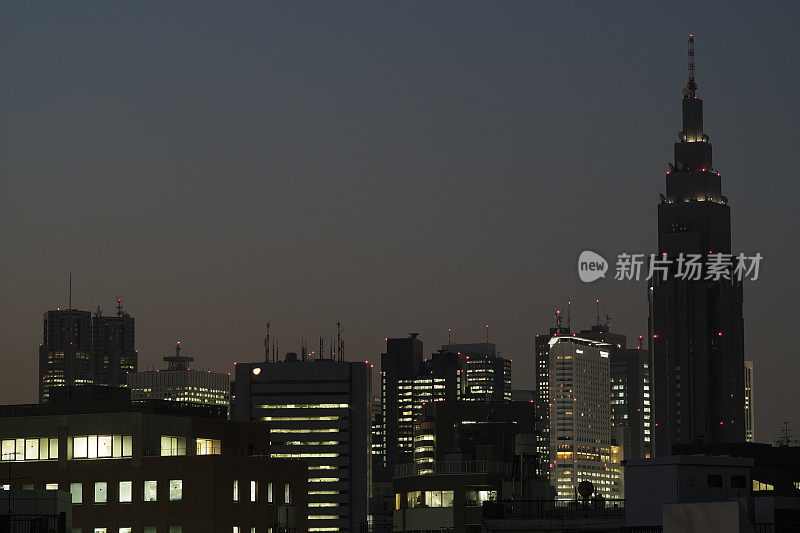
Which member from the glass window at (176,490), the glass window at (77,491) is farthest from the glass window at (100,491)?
the glass window at (176,490)

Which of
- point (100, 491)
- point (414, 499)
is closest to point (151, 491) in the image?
point (100, 491)

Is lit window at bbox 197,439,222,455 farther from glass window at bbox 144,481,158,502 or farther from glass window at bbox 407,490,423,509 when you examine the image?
glass window at bbox 407,490,423,509

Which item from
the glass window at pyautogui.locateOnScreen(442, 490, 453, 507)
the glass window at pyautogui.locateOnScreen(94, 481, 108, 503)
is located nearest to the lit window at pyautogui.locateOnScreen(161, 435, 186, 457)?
the glass window at pyautogui.locateOnScreen(94, 481, 108, 503)

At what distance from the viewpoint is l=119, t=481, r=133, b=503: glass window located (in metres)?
135

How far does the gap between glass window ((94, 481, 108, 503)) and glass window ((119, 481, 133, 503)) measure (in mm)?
1231

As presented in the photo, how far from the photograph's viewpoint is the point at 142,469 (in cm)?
13562

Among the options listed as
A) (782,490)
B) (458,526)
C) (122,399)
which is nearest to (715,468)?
(782,490)

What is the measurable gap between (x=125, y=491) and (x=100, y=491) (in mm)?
2056

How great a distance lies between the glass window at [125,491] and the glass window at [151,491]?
130 centimetres

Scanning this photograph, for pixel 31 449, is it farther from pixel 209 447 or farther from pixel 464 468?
pixel 464 468

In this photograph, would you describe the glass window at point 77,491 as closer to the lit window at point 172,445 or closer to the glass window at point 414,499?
the lit window at point 172,445

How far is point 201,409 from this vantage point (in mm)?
150375

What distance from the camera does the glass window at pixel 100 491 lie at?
443ft

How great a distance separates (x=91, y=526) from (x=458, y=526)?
98.6ft
